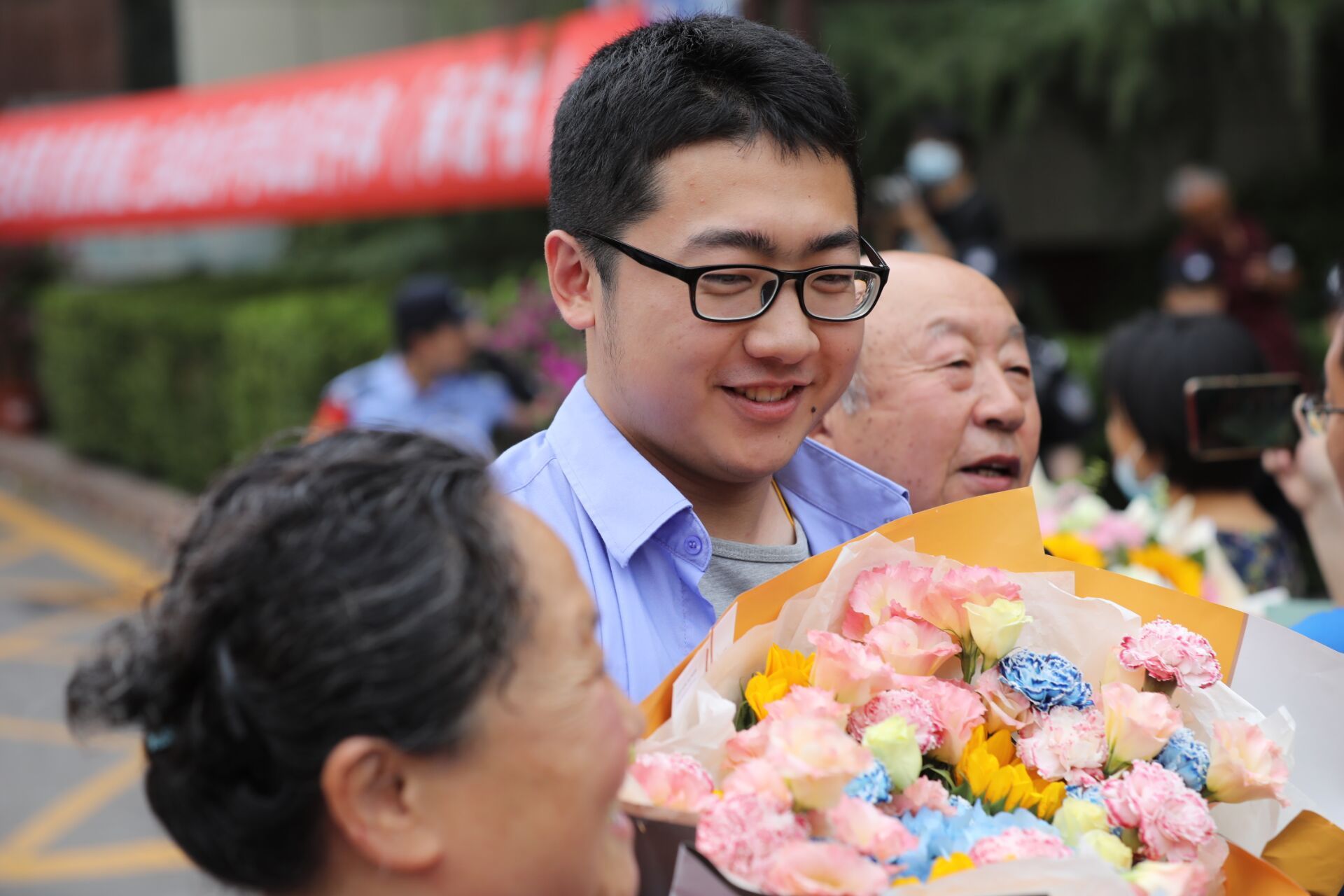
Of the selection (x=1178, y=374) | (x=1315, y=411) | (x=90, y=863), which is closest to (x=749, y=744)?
(x=1315, y=411)

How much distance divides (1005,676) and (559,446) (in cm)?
60


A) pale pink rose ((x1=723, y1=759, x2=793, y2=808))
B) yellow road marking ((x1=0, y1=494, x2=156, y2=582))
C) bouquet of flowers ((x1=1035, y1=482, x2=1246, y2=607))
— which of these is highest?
pale pink rose ((x1=723, y1=759, x2=793, y2=808))

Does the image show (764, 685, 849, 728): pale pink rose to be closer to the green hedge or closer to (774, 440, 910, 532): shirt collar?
(774, 440, 910, 532): shirt collar

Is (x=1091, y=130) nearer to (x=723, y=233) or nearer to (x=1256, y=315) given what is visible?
(x=1256, y=315)

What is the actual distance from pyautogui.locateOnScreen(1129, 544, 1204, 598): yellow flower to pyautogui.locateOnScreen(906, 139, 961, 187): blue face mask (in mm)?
3133

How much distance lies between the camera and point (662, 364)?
1.51 m

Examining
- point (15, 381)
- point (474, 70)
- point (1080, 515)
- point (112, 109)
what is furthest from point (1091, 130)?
point (15, 381)

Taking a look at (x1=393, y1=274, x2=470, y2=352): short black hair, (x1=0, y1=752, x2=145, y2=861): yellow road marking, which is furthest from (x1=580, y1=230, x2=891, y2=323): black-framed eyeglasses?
(x1=393, y1=274, x2=470, y2=352): short black hair

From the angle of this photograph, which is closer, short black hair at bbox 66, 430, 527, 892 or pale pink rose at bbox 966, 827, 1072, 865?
short black hair at bbox 66, 430, 527, 892

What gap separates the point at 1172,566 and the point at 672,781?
212 cm

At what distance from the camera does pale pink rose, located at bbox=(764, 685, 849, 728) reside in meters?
1.23

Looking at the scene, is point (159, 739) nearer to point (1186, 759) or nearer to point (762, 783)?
point (762, 783)

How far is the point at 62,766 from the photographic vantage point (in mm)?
5410

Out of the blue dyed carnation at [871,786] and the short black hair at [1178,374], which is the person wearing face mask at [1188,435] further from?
the blue dyed carnation at [871,786]
